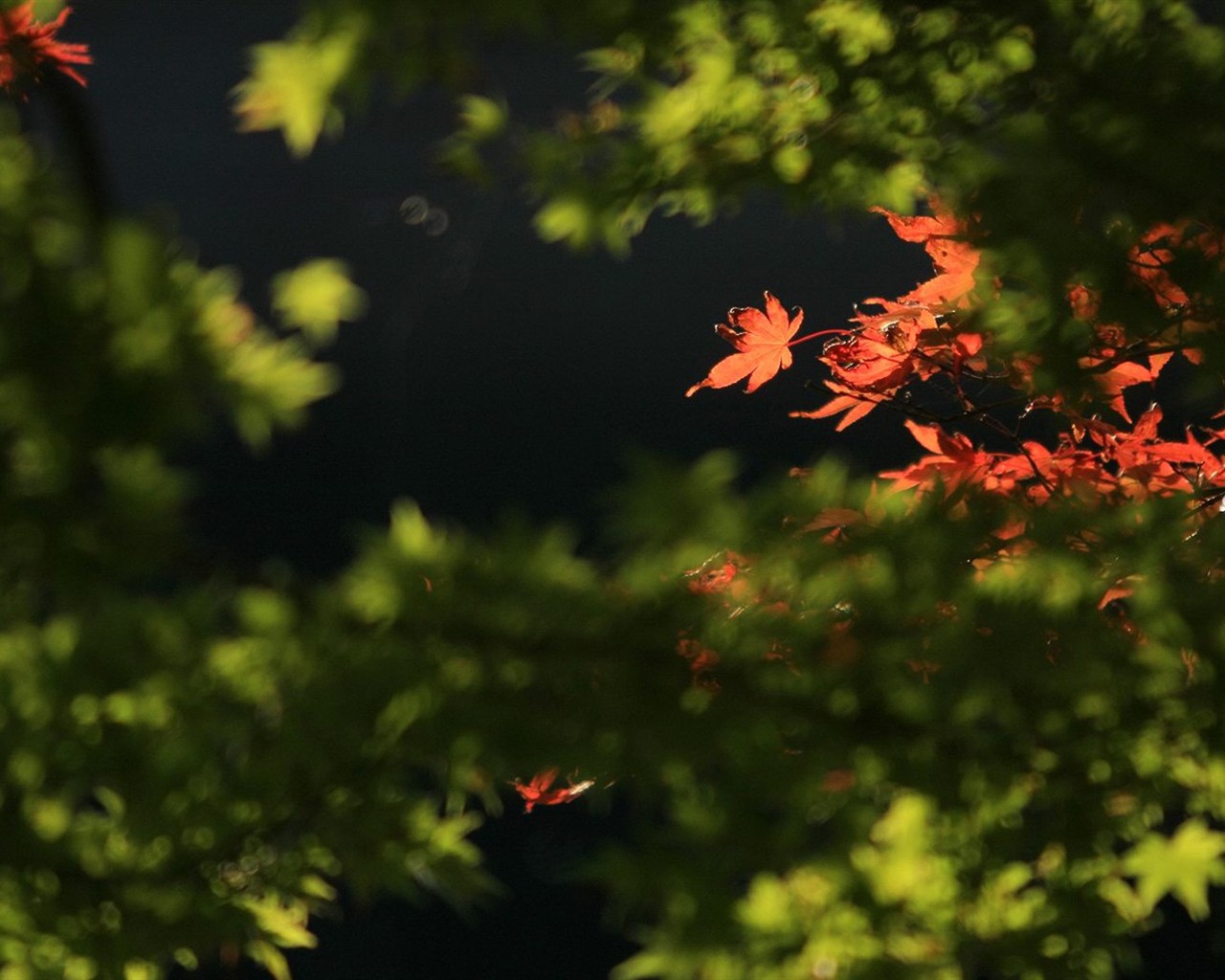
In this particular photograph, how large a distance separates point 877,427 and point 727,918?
3940 millimetres

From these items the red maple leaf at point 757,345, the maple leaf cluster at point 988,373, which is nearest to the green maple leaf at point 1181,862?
the maple leaf cluster at point 988,373

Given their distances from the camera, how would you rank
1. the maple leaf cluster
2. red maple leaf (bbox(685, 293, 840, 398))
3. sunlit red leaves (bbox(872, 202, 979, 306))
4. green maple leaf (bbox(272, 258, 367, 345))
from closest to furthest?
green maple leaf (bbox(272, 258, 367, 345)), the maple leaf cluster, sunlit red leaves (bbox(872, 202, 979, 306)), red maple leaf (bbox(685, 293, 840, 398))

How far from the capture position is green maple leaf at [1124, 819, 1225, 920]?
3.08 feet

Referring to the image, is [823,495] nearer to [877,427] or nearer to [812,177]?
[812,177]

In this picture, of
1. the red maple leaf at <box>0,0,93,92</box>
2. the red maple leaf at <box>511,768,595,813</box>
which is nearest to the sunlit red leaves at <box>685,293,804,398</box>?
the red maple leaf at <box>511,768,595,813</box>

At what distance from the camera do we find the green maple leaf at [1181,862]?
939 millimetres

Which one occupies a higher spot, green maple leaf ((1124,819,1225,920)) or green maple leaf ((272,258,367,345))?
green maple leaf ((272,258,367,345))

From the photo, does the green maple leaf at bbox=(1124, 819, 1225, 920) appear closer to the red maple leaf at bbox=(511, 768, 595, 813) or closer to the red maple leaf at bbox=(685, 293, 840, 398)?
the red maple leaf at bbox=(511, 768, 595, 813)

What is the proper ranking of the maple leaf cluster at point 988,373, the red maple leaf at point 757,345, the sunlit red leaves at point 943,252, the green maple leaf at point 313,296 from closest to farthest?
the green maple leaf at point 313,296, the maple leaf cluster at point 988,373, the sunlit red leaves at point 943,252, the red maple leaf at point 757,345

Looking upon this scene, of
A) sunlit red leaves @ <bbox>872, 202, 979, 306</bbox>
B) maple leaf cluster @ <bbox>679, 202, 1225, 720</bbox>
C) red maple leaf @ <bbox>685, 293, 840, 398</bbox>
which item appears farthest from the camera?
red maple leaf @ <bbox>685, 293, 840, 398</bbox>

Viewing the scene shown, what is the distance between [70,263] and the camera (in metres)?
0.76

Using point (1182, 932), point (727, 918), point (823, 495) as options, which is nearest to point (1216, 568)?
point (823, 495)

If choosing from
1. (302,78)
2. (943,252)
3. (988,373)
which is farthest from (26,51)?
(988,373)

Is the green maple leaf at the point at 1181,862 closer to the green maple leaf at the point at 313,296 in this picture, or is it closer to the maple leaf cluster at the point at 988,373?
the maple leaf cluster at the point at 988,373
